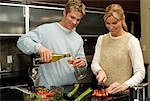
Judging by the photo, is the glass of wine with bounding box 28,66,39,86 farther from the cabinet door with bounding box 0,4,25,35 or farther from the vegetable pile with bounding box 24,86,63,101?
the cabinet door with bounding box 0,4,25,35

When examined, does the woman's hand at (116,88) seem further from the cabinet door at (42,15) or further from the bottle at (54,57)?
the cabinet door at (42,15)

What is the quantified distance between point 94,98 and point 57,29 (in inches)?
26.2

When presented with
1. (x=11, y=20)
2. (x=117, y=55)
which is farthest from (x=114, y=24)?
(x=11, y=20)

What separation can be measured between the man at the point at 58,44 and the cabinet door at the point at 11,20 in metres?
1.28

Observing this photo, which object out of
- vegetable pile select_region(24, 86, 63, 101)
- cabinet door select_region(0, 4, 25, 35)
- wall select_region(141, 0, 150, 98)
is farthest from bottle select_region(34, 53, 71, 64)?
wall select_region(141, 0, 150, 98)

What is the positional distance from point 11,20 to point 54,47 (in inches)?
55.5

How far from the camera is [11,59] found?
302 cm

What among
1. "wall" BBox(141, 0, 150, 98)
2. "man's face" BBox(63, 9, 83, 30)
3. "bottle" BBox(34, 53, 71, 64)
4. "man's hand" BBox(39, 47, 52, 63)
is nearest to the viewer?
"man's hand" BBox(39, 47, 52, 63)

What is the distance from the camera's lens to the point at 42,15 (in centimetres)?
303

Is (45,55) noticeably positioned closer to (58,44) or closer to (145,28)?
(58,44)

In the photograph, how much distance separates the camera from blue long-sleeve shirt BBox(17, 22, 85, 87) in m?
1.53

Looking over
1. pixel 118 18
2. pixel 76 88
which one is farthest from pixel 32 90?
pixel 118 18

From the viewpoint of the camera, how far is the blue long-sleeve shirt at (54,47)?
1.53 metres

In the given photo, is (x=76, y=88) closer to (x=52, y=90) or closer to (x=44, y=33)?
(x=52, y=90)
